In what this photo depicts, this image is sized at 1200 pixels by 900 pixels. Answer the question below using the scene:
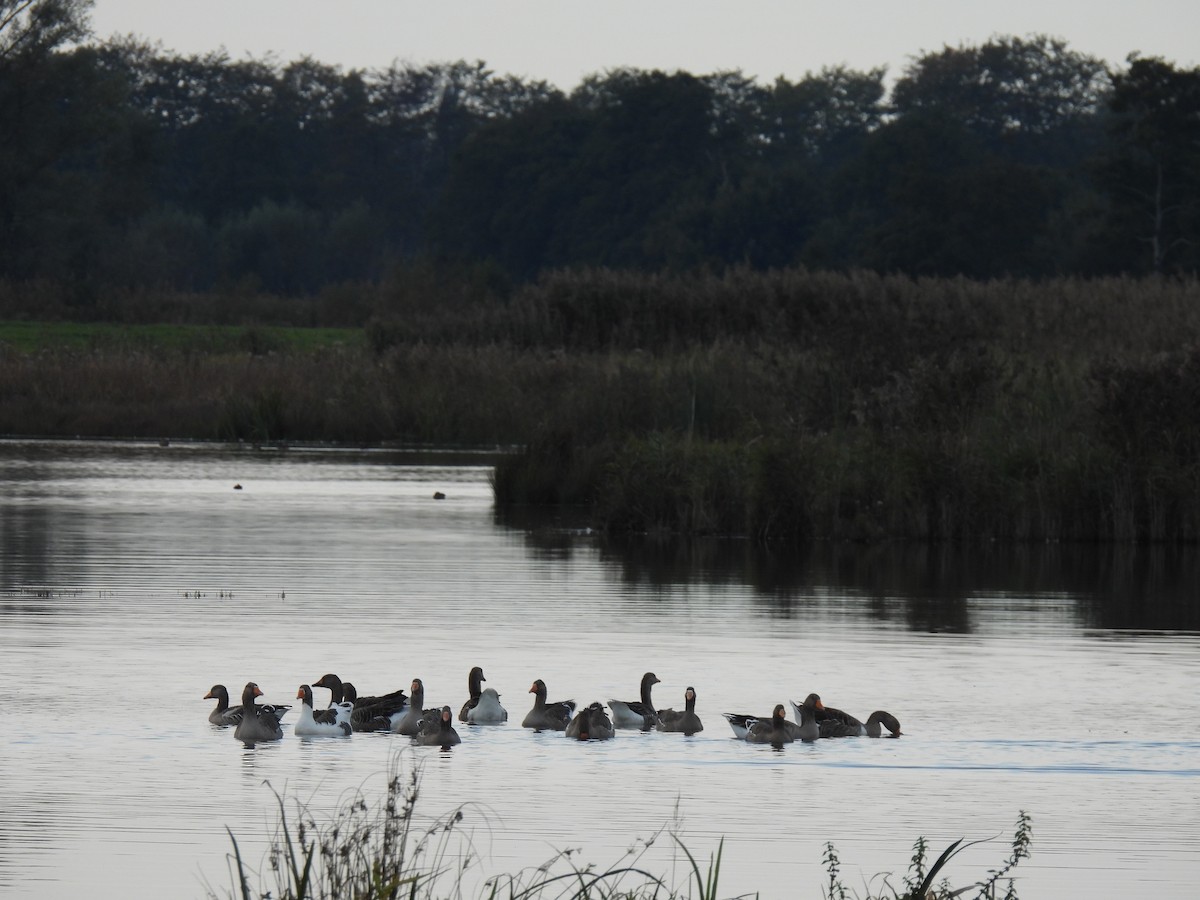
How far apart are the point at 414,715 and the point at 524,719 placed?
657mm

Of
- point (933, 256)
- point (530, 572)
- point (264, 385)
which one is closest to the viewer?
point (530, 572)

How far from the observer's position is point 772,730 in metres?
11.0

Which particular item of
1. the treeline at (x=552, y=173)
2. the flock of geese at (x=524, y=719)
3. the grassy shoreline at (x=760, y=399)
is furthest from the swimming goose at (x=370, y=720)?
the treeline at (x=552, y=173)

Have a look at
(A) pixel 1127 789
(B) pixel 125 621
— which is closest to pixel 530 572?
(B) pixel 125 621

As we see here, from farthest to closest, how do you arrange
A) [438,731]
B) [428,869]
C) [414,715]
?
[414,715]
[438,731]
[428,869]

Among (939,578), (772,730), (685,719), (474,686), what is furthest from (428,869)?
(939,578)

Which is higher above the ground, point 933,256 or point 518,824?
point 933,256

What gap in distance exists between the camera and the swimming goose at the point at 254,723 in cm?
1085

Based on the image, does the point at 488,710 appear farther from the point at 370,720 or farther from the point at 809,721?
the point at 809,721

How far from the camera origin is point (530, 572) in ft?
62.7

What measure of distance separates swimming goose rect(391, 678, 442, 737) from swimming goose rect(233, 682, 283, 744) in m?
0.64

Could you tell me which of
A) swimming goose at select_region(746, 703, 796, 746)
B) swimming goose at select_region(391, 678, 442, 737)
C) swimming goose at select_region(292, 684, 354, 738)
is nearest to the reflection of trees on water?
swimming goose at select_region(746, 703, 796, 746)

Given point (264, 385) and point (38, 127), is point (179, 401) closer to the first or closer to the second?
point (264, 385)

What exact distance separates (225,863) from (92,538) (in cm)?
1368
